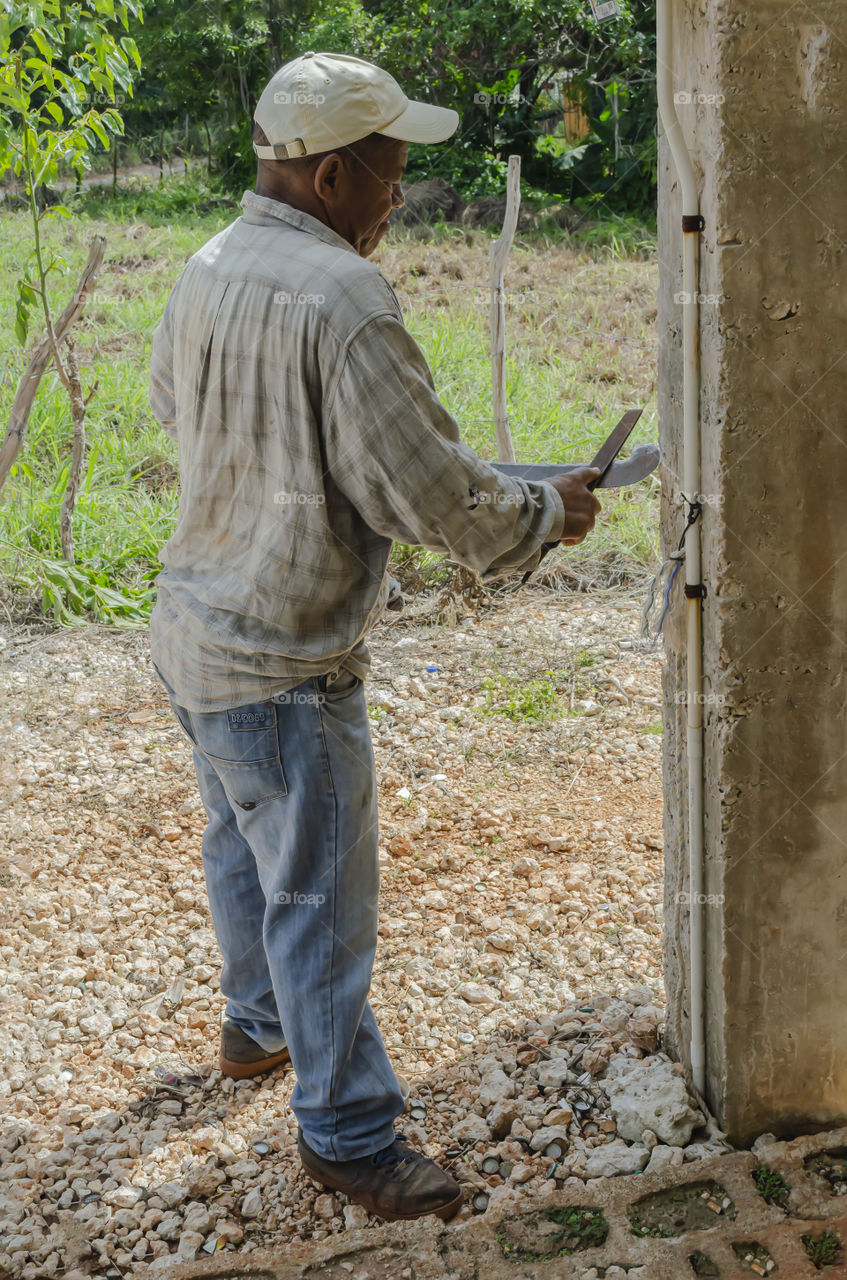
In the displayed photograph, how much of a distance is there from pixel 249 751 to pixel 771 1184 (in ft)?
3.88

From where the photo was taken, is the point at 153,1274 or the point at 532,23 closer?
the point at 153,1274

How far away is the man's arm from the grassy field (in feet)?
8.67

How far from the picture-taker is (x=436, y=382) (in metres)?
6.54

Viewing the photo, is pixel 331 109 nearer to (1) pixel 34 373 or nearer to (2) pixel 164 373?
(2) pixel 164 373

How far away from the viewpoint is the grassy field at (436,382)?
519 centimetres

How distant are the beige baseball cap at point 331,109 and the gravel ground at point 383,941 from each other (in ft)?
5.76

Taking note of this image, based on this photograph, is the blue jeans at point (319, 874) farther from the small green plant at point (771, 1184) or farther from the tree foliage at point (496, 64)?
the tree foliage at point (496, 64)

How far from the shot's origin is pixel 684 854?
2113 millimetres

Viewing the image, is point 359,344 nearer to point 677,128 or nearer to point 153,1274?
point 677,128

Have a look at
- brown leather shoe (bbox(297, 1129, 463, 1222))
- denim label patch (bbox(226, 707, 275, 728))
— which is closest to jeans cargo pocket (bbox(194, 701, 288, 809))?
denim label patch (bbox(226, 707, 275, 728))

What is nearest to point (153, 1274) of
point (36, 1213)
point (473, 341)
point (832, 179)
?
point (36, 1213)

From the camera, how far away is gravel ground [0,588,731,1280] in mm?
2162

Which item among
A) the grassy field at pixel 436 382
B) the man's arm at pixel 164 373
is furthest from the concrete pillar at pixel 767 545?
the grassy field at pixel 436 382

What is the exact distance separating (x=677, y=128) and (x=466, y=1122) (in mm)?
1841
